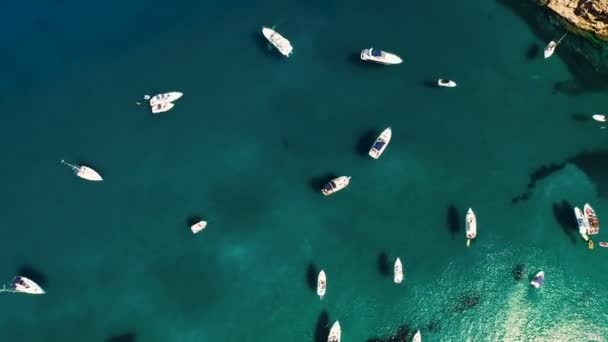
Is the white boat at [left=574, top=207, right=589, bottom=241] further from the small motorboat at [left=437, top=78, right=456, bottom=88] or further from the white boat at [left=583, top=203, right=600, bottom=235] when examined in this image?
the small motorboat at [left=437, top=78, right=456, bottom=88]

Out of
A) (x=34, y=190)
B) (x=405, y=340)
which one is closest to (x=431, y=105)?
(x=405, y=340)

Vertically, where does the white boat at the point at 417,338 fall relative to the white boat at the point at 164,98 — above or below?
below

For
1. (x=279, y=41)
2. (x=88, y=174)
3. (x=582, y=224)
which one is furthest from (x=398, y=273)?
(x=88, y=174)

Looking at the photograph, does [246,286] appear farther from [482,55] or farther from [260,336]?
[482,55]

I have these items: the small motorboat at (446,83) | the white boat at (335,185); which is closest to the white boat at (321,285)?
the white boat at (335,185)

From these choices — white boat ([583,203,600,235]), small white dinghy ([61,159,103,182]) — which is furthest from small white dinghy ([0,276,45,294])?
white boat ([583,203,600,235])

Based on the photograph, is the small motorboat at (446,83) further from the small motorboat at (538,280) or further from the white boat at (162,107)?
the white boat at (162,107)
